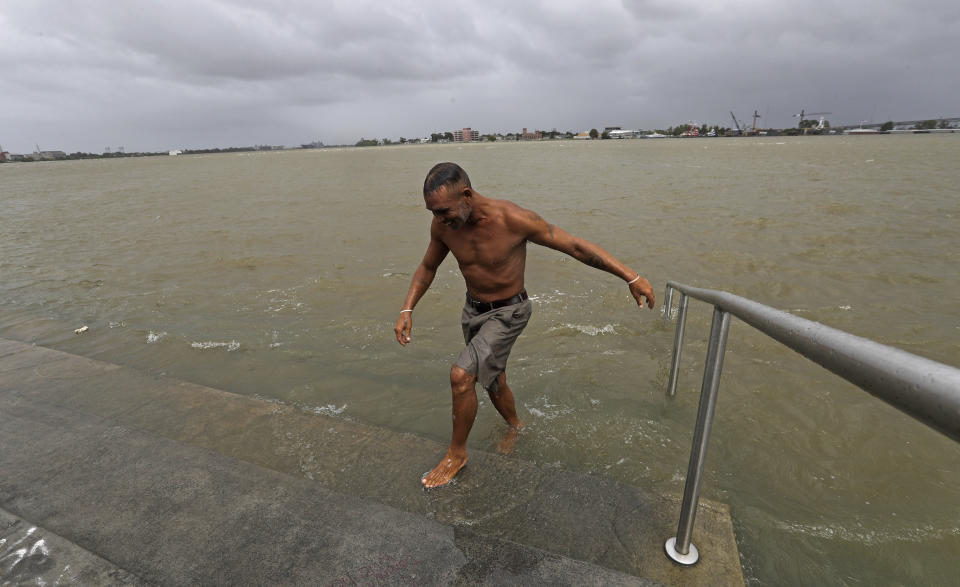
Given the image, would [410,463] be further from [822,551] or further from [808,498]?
[808,498]

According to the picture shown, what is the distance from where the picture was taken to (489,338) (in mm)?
2680

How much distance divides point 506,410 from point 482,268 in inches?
42.3

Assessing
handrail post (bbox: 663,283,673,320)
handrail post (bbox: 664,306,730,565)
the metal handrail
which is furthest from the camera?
handrail post (bbox: 663,283,673,320)

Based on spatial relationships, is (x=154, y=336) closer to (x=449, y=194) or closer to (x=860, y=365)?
(x=449, y=194)

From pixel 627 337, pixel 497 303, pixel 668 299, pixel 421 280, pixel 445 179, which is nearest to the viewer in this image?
pixel 445 179

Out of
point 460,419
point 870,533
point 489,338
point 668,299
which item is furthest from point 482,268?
point 870,533

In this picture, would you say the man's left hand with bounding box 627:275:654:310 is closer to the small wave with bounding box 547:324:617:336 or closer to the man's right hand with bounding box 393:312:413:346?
the man's right hand with bounding box 393:312:413:346

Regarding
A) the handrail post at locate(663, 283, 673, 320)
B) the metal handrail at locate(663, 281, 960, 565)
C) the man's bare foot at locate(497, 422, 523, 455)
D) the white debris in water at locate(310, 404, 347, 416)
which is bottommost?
the white debris in water at locate(310, 404, 347, 416)

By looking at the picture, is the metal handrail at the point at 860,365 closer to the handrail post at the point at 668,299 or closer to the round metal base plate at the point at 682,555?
the round metal base plate at the point at 682,555

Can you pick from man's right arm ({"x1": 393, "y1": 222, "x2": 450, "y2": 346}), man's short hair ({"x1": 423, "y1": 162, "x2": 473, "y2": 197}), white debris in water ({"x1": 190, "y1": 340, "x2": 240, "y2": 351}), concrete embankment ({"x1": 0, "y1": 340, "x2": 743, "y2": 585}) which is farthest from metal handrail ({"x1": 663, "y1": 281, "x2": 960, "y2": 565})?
white debris in water ({"x1": 190, "y1": 340, "x2": 240, "y2": 351})

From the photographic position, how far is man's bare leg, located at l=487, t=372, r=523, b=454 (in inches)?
122

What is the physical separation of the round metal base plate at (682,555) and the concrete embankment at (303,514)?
30 mm

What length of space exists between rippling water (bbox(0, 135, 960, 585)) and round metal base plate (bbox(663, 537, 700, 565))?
0.62 metres

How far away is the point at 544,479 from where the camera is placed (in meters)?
2.36
